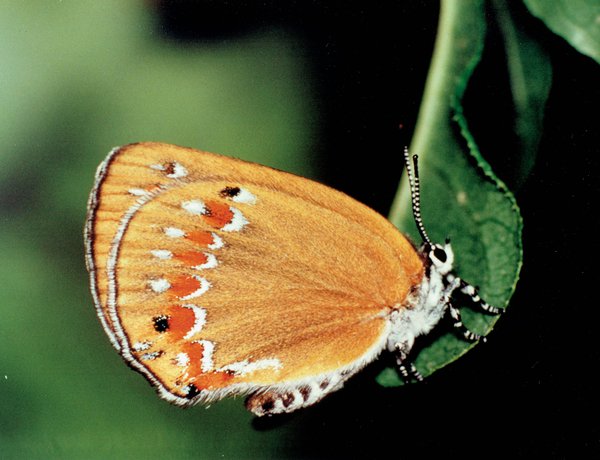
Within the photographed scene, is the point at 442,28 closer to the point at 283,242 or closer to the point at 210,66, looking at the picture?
the point at 283,242

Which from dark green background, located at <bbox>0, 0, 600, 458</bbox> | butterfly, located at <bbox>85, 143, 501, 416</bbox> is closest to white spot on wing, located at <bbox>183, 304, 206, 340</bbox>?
butterfly, located at <bbox>85, 143, 501, 416</bbox>

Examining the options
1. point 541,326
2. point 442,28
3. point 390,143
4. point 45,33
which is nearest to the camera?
point 442,28

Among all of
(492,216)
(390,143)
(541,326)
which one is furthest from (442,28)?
(541,326)

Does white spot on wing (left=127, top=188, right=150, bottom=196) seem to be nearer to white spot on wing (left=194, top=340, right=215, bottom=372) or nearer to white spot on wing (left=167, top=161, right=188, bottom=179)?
white spot on wing (left=167, top=161, right=188, bottom=179)

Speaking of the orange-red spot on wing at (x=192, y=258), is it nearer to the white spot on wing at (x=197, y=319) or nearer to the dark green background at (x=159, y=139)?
Result: the white spot on wing at (x=197, y=319)

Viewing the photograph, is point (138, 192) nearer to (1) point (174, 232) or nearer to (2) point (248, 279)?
(1) point (174, 232)

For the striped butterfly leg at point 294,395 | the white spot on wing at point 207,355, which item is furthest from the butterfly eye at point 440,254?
the white spot on wing at point 207,355

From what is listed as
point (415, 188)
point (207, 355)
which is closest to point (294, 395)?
point (207, 355)

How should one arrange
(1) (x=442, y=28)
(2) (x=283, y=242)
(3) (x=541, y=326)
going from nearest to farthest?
1. (1) (x=442, y=28)
2. (3) (x=541, y=326)
3. (2) (x=283, y=242)
